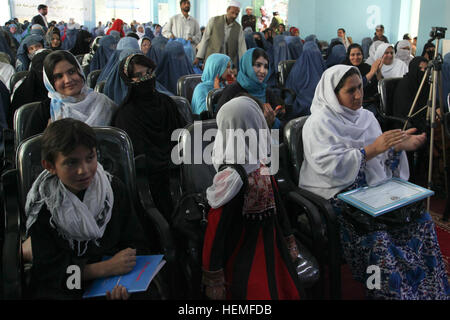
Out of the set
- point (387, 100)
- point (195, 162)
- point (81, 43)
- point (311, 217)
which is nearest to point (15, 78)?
point (195, 162)

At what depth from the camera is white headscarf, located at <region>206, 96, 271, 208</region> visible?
1388 mm

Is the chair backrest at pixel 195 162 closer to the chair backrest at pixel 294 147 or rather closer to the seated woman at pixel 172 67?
the chair backrest at pixel 294 147

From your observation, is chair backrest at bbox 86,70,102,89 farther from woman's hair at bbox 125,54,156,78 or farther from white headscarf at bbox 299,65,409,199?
white headscarf at bbox 299,65,409,199

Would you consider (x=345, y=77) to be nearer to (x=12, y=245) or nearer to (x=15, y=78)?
(x=12, y=245)

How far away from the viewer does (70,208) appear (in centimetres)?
128

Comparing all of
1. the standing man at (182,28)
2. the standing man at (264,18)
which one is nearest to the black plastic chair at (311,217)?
the standing man at (182,28)

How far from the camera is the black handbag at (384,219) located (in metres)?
1.68

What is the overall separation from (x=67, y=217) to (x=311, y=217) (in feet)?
3.20

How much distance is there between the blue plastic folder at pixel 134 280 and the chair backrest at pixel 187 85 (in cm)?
243

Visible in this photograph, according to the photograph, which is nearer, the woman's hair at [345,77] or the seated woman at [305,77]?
the woman's hair at [345,77]

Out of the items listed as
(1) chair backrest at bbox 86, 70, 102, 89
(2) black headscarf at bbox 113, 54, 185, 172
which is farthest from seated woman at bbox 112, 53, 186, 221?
(1) chair backrest at bbox 86, 70, 102, 89

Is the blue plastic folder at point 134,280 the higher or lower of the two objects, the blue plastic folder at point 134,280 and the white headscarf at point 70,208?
the lower

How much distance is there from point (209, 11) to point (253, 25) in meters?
8.34
